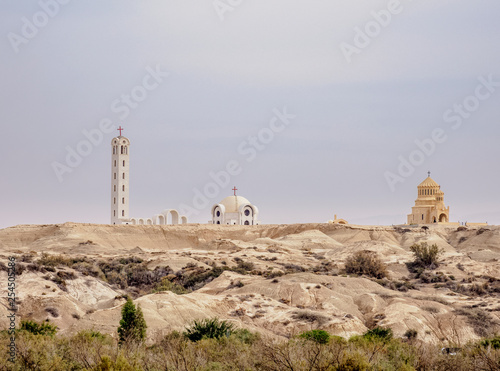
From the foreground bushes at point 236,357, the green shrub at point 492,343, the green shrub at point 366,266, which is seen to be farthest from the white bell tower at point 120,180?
the green shrub at point 492,343

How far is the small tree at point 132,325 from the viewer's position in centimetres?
3108

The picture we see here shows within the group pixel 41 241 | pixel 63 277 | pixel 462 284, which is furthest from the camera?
pixel 41 241

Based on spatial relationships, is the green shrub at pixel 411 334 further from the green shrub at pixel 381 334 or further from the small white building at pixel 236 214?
the small white building at pixel 236 214

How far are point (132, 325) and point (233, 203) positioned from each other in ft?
210

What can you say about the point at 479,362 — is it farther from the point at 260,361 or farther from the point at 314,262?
the point at 314,262

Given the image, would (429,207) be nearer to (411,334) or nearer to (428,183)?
(428,183)

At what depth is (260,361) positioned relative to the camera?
23469mm

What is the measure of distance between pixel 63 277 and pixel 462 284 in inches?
1071

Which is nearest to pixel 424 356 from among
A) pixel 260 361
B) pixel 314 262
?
pixel 260 361

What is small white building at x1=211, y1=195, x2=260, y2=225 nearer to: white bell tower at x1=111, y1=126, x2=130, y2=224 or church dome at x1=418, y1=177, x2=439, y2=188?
white bell tower at x1=111, y1=126, x2=130, y2=224

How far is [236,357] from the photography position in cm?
2492

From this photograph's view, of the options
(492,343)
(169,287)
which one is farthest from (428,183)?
(492,343)

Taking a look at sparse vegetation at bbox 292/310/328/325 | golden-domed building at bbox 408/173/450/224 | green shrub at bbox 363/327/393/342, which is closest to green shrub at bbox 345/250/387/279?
sparse vegetation at bbox 292/310/328/325

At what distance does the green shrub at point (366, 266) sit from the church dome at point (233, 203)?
122ft
